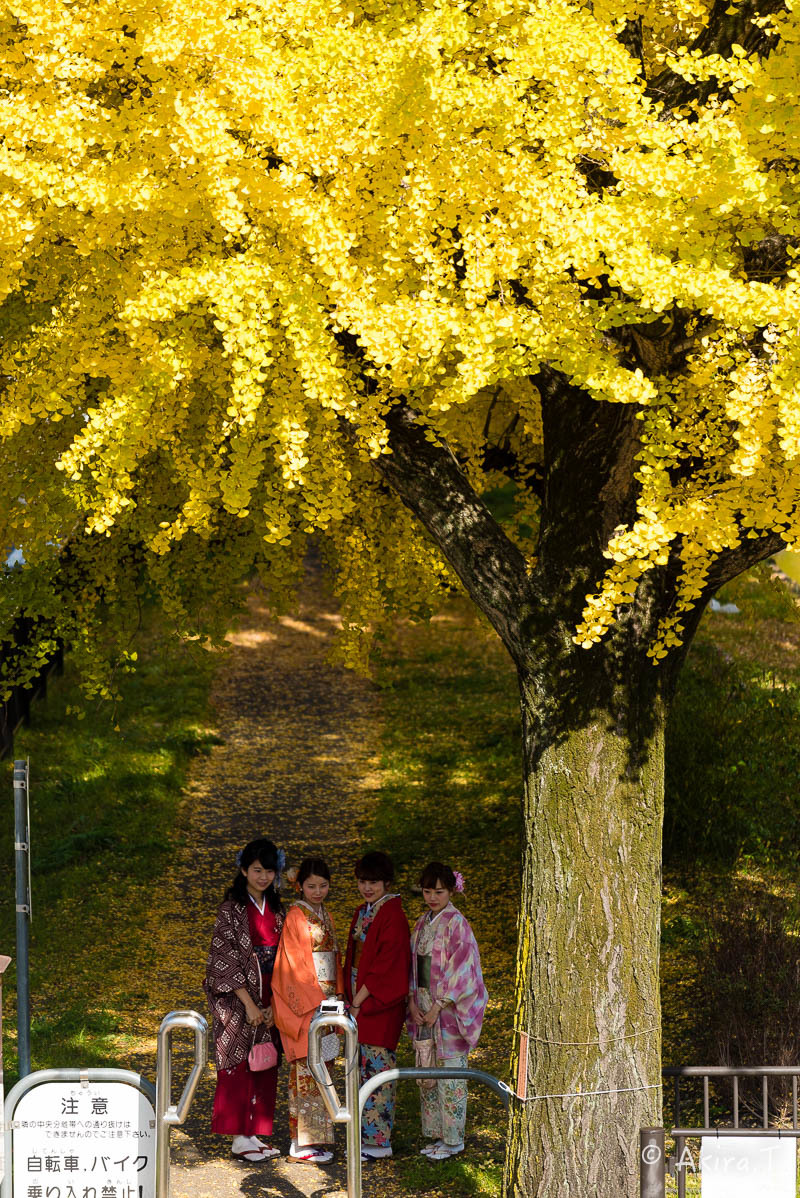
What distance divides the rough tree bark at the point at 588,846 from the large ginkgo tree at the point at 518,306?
13 mm

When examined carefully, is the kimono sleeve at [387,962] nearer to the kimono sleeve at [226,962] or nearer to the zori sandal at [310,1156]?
the kimono sleeve at [226,962]

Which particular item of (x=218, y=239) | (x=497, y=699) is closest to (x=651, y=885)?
(x=218, y=239)

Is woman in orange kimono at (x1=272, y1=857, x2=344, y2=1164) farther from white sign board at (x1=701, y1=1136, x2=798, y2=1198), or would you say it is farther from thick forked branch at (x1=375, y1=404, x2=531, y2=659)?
white sign board at (x1=701, y1=1136, x2=798, y2=1198)

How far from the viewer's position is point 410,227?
5098 mm

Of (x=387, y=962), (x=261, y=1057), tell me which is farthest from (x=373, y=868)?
(x=261, y=1057)

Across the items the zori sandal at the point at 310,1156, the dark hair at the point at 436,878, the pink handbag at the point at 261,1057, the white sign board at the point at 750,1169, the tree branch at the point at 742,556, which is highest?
the tree branch at the point at 742,556

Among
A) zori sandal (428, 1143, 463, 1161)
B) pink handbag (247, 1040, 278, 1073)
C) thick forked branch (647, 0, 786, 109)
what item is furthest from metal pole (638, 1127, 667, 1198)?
thick forked branch (647, 0, 786, 109)

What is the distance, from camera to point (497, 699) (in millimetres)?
16328

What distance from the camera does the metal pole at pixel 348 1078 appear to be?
542 cm

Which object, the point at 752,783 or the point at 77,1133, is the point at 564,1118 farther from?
the point at 752,783

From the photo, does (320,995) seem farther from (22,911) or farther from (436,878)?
(22,911)

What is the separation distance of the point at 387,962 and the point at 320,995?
356 millimetres

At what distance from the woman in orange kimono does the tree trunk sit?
1.21m

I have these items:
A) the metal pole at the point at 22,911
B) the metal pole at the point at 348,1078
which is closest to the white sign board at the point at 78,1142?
the metal pole at the point at 22,911
